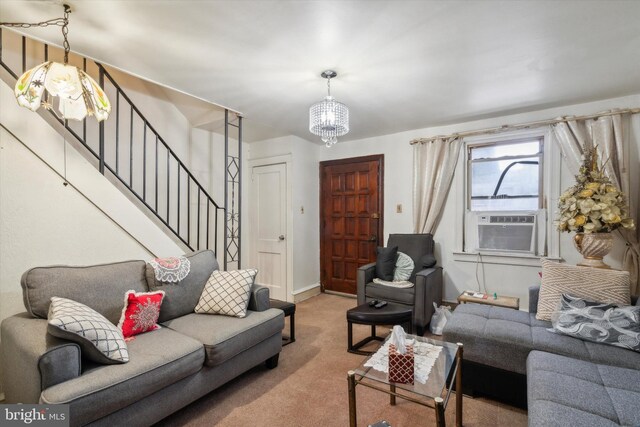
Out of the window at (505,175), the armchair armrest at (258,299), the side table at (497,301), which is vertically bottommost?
the side table at (497,301)

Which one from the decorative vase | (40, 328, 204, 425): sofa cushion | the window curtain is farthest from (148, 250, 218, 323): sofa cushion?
the window curtain

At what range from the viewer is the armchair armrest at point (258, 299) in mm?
2506

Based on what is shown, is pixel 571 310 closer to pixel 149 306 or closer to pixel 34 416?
pixel 149 306

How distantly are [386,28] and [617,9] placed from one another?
127cm

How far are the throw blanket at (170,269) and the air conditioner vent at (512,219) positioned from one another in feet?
11.2

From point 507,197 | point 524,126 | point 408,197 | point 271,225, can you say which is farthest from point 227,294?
point 524,126

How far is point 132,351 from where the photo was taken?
5.81 ft

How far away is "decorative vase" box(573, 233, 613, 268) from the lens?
2570 mm

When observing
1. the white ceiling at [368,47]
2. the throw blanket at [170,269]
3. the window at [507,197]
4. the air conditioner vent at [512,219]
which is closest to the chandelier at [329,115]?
the white ceiling at [368,47]

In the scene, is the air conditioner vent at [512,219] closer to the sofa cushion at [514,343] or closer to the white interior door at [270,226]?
the sofa cushion at [514,343]

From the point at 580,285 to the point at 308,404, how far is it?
6.97 ft

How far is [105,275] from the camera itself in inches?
82.8

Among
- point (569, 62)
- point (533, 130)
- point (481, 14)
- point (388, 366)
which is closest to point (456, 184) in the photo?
point (533, 130)

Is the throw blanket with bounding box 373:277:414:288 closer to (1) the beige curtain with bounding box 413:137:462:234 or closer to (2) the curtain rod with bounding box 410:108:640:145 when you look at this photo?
(1) the beige curtain with bounding box 413:137:462:234
